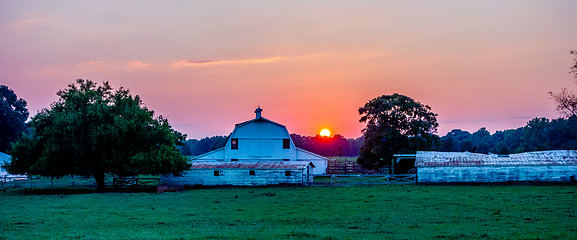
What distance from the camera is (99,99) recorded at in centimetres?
5441

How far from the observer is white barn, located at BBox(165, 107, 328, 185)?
58188mm

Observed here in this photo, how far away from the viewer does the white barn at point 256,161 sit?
58.2 m

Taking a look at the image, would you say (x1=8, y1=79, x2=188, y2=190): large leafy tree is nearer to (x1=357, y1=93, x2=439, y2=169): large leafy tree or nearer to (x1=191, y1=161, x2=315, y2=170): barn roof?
(x1=191, y1=161, x2=315, y2=170): barn roof

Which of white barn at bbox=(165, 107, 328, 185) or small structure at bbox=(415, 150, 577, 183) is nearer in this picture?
small structure at bbox=(415, 150, 577, 183)

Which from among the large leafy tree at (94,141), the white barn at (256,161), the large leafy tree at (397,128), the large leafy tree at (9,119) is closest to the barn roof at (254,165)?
the white barn at (256,161)

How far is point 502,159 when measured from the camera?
56562 millimetres

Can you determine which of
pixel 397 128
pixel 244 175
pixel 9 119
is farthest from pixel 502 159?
pixel 9 119

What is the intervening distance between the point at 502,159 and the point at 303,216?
33686mm

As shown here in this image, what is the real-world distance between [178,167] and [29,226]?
27.3 meters

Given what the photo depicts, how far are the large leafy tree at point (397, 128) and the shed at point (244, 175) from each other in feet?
41.6

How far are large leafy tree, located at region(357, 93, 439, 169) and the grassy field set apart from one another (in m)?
24.6

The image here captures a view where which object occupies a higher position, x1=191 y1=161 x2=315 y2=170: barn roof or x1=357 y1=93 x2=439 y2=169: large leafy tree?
x1=357 y1=93 x2=439 y2=169: large leafy tree

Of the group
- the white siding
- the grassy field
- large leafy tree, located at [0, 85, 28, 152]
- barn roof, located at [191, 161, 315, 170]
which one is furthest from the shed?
large leafy tree, located at [0, 85, 28, 152]

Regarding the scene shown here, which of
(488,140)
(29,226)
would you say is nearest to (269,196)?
(29,226)
